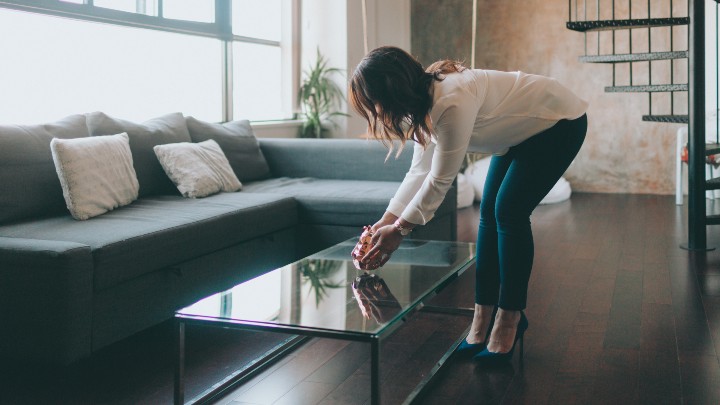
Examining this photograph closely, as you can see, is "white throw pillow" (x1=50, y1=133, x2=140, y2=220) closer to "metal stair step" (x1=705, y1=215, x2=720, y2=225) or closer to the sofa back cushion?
the sofa back cushion

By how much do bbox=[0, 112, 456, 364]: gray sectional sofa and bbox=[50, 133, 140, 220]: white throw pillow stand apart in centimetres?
6

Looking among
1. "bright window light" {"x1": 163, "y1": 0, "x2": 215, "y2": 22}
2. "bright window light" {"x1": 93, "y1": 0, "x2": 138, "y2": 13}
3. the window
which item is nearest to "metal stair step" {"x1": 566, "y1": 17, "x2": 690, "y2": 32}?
the window

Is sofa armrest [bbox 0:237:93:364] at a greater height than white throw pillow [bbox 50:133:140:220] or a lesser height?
lesser

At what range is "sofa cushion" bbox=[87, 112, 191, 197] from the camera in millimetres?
3516

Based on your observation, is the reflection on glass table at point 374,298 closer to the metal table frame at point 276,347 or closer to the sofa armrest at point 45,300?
the metal table frame at point 276,347

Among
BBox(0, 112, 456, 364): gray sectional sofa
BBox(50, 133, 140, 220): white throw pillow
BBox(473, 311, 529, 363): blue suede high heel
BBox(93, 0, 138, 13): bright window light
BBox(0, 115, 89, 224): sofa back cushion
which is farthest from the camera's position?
BBox(93, 0, 138, 13): bright window light

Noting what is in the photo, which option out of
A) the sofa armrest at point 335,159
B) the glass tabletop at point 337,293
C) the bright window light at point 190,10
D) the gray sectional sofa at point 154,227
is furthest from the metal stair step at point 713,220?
the bright window light at point 190,10

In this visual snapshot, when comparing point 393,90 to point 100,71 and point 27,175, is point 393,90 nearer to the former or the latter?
point 27,175

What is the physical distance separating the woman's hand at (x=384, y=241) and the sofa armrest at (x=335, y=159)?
2025 millimetres

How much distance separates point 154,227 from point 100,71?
6.20ft

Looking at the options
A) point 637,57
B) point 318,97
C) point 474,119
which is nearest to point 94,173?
point 474,119

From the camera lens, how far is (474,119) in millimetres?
2133

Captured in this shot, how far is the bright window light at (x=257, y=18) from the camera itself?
5.68m

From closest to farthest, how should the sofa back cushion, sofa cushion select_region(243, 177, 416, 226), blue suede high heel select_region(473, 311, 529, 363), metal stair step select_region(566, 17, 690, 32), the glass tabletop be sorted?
the glass tabletop → blue suede high heel select_region(473, 311, 529, 363) → the sofa back cushion → sofa cushion select_region(243, 177, 416, 226) → metal stair step select_region(566, 17, 690, 32)
